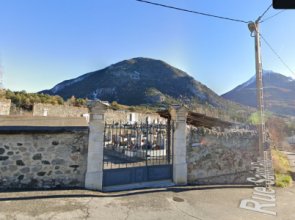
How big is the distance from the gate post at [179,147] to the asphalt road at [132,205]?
2.33 feet

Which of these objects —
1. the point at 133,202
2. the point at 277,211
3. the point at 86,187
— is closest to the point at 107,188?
the point at 86,187

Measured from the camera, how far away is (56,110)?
22594 millimetres

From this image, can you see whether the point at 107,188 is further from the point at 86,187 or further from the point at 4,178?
the point at 4,178

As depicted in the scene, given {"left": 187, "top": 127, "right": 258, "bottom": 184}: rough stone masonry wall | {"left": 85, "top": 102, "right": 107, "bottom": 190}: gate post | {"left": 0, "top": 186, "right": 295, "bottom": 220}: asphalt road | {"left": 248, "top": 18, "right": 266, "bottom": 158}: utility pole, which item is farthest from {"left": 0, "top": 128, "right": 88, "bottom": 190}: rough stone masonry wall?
{"left": 248, "top": 18, "right": 266, "bottom": 158}: utility pole

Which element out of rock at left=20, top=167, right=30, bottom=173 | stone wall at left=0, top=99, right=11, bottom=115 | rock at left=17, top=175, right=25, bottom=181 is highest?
stone wall at left=0, top=99, right=11, bottom=115

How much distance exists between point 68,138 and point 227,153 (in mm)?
6531

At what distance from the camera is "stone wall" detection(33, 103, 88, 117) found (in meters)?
21.1

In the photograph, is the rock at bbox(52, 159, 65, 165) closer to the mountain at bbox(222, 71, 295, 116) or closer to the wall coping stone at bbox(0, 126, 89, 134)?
the wall coping stone at bbox(0, 126, 89, 134)

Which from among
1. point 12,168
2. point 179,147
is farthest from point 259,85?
point 12,168

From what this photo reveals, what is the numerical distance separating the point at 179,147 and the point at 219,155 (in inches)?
82.4

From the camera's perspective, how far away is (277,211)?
6.72m

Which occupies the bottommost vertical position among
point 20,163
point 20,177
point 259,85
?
point 20,177

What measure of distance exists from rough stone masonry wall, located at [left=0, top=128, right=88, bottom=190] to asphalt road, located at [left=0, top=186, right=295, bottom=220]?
41 cm

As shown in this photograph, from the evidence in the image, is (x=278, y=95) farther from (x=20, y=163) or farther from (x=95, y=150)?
(x=20, y=163)
